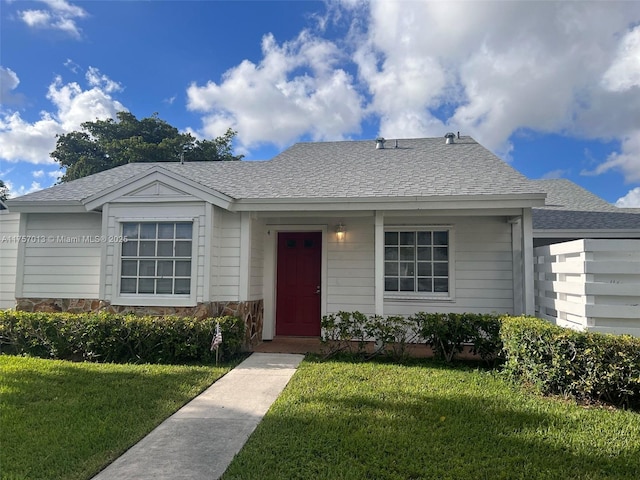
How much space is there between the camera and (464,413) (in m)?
3.89

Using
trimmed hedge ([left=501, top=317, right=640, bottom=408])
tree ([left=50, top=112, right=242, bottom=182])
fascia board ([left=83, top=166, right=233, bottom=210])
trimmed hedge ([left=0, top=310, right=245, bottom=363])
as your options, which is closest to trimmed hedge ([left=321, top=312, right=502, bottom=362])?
trimmed hedge ([left=501, top=317, right=640, bottom=408])

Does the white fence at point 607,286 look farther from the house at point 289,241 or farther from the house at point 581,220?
the house at point 581,220

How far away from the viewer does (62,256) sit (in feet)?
25.6

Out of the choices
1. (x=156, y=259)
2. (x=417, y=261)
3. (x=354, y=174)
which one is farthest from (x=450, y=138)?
(x=156, y=259)

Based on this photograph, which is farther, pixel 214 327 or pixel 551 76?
pixel 551 76

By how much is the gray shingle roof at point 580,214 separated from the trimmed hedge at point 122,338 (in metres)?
7.40

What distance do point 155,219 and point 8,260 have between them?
13.4ft

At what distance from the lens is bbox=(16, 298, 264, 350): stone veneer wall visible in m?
6.67

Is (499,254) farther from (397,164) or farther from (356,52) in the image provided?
(356,52)

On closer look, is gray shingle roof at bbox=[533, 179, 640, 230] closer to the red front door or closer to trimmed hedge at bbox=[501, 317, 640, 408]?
trimmed hedge at bbox=[501, 317, 640, 408]

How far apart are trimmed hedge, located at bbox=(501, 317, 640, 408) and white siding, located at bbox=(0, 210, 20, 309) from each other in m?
10.0

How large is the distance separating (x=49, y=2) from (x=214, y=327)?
7362 millimetres

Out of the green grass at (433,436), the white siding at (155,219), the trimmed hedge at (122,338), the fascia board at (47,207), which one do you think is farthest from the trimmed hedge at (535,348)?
the fascia board at (47,207)

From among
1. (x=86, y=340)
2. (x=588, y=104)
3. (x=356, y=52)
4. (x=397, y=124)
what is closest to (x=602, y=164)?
(x=588, y=104)
